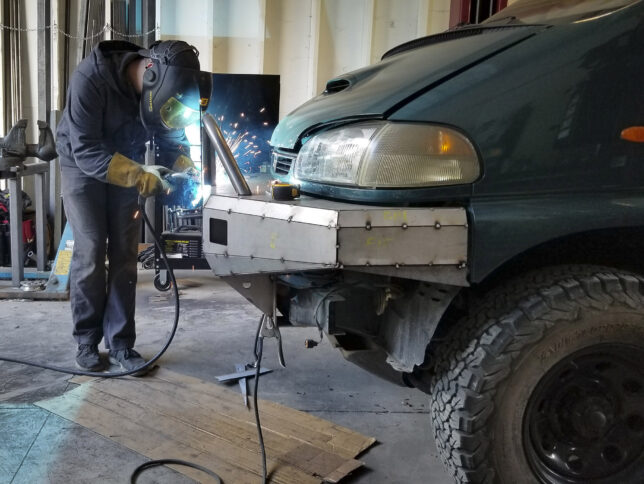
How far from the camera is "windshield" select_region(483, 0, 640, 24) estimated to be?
182 centimetres

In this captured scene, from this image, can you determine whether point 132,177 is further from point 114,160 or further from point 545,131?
point 545,131

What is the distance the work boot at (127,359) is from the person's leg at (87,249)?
13 centimetres

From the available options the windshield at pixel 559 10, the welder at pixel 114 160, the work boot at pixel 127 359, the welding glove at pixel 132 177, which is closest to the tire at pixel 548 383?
the windshield at pixel 559 10

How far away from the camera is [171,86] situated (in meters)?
2.83

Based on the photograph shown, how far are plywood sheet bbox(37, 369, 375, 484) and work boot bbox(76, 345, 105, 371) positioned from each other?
0.13 meters

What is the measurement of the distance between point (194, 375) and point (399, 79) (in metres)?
1.99

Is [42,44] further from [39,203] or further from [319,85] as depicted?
[319,85]

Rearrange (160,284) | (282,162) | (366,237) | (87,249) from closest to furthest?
(366,237) < (282,162) < (87,249) < (160,284)

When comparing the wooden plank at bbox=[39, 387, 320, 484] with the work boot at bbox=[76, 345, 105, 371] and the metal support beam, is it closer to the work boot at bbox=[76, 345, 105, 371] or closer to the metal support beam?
the work boot at bbox=[76, 345, 105, 371]

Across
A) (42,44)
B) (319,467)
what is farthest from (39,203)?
(319,467)

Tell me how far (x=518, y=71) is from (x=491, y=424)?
3.36 ft

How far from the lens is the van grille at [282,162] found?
7.28 ft

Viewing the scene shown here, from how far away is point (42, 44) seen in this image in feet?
20.9

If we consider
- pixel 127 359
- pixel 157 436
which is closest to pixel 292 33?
pixel 127 359
